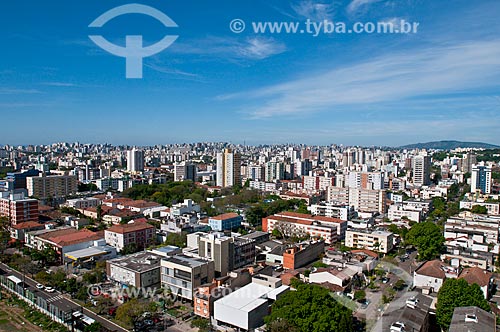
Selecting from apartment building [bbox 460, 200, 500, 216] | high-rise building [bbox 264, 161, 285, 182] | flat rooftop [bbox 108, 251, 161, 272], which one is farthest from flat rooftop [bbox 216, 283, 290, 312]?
high-rise building [bbox 264, 161, 285, 182]

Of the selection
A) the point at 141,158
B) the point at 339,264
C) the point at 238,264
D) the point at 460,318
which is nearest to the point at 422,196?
the point at 339,264

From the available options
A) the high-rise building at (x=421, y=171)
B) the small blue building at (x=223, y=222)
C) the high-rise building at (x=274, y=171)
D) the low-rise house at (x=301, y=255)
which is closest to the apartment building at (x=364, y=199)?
the small blue building at (x=223, y=222)

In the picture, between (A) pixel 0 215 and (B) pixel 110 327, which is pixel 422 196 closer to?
(B) pixel 110 327

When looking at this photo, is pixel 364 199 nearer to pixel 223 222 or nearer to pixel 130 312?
pixel 223 222

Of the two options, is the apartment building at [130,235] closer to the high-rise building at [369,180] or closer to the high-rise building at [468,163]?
the high-rise building at [369,180]

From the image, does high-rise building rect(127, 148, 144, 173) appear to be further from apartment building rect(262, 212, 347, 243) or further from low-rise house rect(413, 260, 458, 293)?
low-rise house rect(413, 260, 458, 293)

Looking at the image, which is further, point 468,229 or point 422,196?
point 422,196
